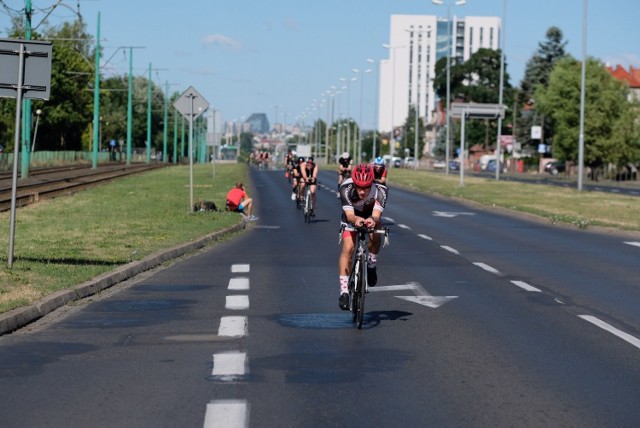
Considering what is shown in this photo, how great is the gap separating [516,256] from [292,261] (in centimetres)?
395

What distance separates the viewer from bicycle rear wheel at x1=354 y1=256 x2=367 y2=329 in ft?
37.2

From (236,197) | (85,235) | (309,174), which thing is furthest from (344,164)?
(85,235)

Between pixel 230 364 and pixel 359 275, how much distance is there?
9.03 feet

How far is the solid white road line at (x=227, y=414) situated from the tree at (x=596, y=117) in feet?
290

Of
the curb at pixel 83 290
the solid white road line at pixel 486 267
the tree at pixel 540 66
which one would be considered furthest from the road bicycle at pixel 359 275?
the tree at pixel 540 66

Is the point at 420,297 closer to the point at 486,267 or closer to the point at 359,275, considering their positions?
the point at 359,275

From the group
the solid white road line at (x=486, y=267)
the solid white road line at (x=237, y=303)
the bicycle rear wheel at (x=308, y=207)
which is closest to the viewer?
the solid white road line at (x=237, y=303)

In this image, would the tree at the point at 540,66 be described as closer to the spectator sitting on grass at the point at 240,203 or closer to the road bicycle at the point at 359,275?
the spectator sitting on grass at the point at 240,203

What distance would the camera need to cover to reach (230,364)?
9.23 meters

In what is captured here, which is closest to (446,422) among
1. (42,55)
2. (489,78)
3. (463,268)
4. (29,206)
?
(42,55)

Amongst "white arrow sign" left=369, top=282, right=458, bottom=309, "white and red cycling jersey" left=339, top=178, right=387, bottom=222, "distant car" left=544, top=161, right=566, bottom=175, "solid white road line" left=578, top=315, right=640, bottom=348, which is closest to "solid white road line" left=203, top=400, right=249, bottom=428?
"solid white road line" left=578, top=315, right=640, bottom=348

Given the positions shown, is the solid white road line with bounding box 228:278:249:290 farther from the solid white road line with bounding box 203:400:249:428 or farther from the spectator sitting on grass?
the spectator sitting on grass

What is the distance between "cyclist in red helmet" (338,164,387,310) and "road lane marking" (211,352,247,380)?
7.76 ft

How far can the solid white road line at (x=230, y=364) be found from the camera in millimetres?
8859
